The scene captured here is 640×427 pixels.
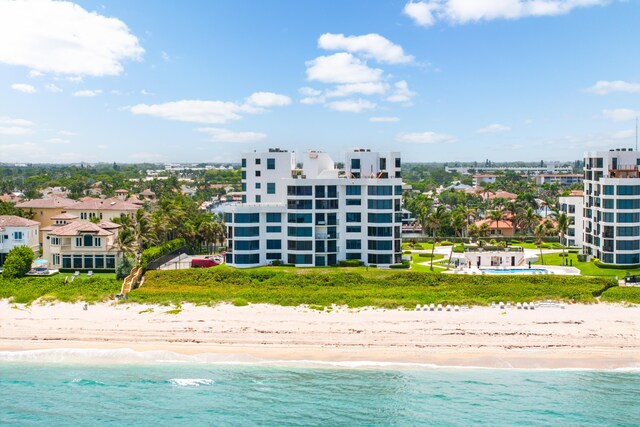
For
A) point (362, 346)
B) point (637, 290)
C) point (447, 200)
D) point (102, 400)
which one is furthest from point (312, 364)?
point (447, 200)

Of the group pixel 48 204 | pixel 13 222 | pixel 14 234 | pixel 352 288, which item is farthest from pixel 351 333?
pixel 48 204

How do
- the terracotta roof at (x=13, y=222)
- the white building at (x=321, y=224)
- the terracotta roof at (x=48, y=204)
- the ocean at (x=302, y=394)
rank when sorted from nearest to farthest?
the ocean at (x=302, y=394) → the white building at (x=321, y=224) → the terracotta roof at (x=13, y=222) → the terracotta roof at (x=48, y=204)

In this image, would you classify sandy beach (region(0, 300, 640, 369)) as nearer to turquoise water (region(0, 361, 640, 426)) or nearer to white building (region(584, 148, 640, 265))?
turquoise water (region(0, 361, 640, 426))

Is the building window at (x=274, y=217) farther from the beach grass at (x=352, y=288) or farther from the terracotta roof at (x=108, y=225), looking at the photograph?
the terracotta roof at (x=108, y=225)

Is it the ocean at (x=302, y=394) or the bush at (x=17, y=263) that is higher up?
the bush at (x=17, y=263)

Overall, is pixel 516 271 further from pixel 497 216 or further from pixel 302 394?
pixel 302 394

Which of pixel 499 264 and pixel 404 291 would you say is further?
pixel 499 264

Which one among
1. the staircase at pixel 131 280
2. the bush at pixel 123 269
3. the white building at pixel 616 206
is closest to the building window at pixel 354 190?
the staircase at pixel 131 280

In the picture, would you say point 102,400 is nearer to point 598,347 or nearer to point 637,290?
point 598,347
